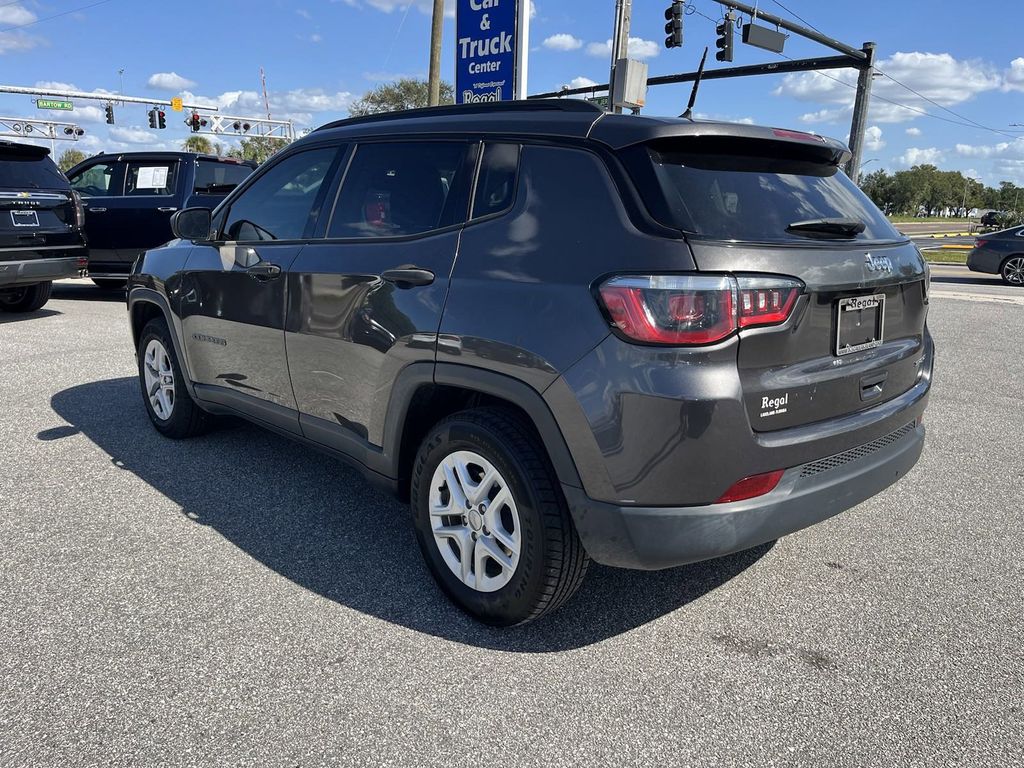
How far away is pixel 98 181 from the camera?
37.0ft

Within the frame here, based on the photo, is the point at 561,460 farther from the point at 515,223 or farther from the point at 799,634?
the point at 799,634

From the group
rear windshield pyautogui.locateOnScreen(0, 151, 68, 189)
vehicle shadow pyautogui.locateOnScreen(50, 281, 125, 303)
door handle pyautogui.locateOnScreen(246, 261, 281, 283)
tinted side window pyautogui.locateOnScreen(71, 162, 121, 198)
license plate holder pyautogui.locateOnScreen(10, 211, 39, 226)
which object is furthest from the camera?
vehicle shadow pyautogui.locateOnScreen(50, 281, 125, 303)

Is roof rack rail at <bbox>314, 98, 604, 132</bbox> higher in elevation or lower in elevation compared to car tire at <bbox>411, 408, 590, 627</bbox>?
higher

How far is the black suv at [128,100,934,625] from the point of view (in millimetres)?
2346

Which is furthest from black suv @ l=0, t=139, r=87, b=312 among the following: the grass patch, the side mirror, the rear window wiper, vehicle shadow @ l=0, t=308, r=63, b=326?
the grass patch

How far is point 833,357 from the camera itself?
262 centimetres

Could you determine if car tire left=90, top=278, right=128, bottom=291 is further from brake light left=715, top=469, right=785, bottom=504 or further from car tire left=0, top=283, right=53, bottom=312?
brake light left=715, top=469, right=785, bottom=504

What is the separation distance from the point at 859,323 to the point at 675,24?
17792mm

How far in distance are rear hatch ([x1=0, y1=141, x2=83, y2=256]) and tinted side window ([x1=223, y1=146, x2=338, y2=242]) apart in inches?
245

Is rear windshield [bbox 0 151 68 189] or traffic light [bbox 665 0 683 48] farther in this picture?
traffic light [bbox 665 0 683 48]

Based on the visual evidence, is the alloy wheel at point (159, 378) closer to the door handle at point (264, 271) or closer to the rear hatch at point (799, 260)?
the door handle at point (264, 271)

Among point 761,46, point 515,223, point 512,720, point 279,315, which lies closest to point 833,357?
point 515,223

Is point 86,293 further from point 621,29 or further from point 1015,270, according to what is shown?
point 1015,270

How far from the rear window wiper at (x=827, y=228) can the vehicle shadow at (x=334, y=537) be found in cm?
145
